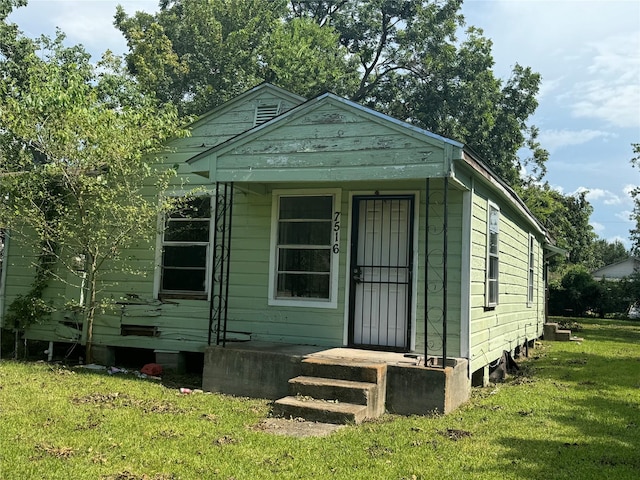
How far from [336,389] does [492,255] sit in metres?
3.84

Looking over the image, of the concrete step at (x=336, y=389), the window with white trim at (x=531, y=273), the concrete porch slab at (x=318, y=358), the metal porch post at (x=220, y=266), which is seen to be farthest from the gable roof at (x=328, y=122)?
the window with white trim at (x=531, y=273)

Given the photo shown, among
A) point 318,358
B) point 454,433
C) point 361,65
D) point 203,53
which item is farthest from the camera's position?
point 361,65

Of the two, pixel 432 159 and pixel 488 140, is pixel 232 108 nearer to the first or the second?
pixel 432 159

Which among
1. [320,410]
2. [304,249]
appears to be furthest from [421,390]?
[304,249]

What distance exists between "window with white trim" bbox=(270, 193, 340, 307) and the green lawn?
1.83 metres

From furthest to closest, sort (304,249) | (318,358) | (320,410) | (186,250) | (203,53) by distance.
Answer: (203,53), (186,250), (304,249), (318,358), (320,410)

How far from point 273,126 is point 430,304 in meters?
3.09

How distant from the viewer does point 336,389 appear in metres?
5.85

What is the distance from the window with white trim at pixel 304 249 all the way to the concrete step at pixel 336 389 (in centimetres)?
175

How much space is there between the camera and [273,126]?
23.1 ft

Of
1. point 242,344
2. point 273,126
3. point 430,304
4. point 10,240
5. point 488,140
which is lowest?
point 242,344

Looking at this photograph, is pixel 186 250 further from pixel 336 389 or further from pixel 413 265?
pixel 336 389

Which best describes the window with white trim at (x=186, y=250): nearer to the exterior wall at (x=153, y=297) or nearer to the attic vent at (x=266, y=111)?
the exterior wall at (x=153, y=297)

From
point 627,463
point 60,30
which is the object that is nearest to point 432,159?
point 627,463
